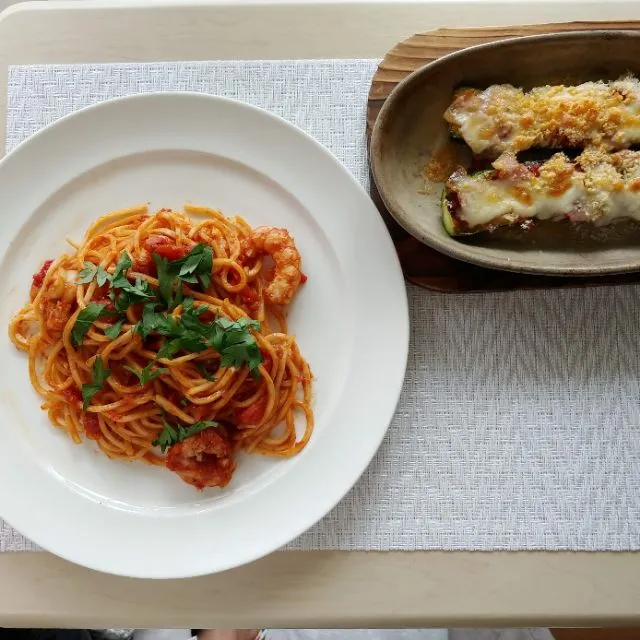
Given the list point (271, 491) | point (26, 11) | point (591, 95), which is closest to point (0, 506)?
point (271, 491)

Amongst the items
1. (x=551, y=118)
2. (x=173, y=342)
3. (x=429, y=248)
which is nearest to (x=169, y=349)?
(x=173, y=342)

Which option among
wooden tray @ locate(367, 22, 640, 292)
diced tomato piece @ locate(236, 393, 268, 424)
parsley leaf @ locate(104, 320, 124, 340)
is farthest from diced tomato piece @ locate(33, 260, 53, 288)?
wooden tray @ locate(367, 22, 640, 292)

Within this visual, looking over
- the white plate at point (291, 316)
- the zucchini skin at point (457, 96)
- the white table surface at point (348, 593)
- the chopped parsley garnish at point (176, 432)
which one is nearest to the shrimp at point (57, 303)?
the white plate at point (291, 316)

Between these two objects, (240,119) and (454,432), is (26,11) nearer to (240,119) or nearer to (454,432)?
(240,119)

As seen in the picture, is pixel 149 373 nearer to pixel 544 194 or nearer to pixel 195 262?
pixel 195 262

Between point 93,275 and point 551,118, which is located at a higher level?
point 551,118
